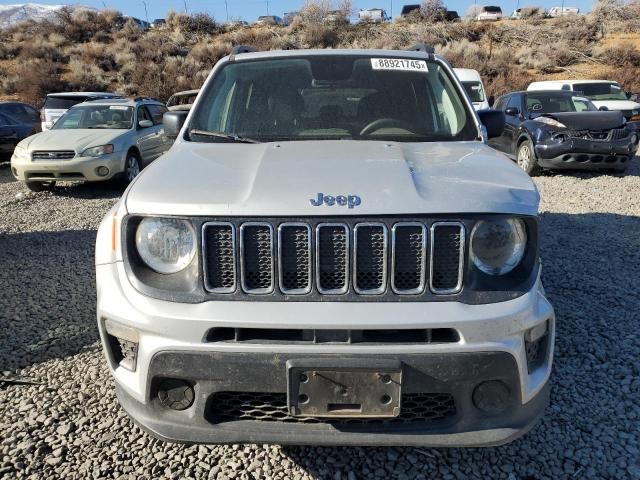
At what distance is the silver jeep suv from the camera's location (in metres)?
1.82

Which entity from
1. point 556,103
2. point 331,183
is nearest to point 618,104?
point 556,103

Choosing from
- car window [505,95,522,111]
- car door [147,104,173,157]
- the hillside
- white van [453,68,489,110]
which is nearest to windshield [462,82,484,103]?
white van [453,68,489,110]

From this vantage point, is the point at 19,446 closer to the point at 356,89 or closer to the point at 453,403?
the point at 453,403

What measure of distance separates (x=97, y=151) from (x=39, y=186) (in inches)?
63.7

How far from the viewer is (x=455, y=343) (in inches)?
72.0

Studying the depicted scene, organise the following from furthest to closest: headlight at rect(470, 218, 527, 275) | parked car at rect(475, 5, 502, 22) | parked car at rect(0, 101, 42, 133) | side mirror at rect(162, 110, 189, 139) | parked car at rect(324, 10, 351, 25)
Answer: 1. parked car at rect(475, 5, 502, 22)
2. parked car at rect(324, 10, 351, 25)
3. parked car at rect(0, 101, 42, 133)
4. side mirror at rect(162, 110, 189, 139)
5. headlight at rect(470, 218, 527, 275)

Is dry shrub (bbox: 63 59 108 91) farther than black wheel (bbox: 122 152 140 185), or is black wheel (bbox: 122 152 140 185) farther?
dry shrub (bbox: 63 59 108 91)

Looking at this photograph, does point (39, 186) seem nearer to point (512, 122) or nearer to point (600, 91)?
point (512, 122)

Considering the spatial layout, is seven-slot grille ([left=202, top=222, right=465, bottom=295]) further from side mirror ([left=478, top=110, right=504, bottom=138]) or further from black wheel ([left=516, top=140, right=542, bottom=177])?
black wheel ([left=516, top=140, right=542, bottom=177])

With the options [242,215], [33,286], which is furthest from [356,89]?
[33,286]

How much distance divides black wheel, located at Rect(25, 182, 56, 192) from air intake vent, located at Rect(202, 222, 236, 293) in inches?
337

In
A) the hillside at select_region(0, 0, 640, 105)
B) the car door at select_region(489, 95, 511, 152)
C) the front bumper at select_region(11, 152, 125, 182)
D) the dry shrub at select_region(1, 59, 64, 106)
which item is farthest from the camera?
the hillside at select_region(0, 0, 640, 105)

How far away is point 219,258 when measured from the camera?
192 cm

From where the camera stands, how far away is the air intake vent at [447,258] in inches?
74.4
